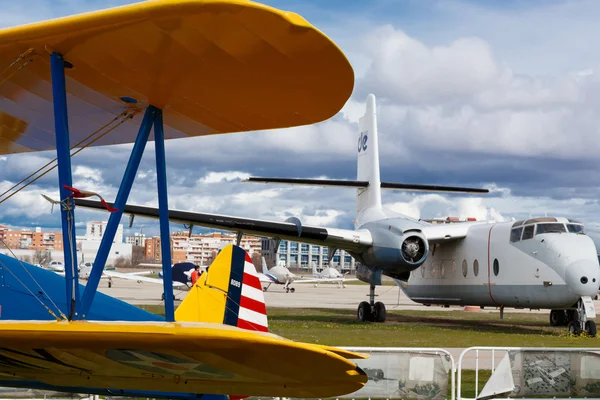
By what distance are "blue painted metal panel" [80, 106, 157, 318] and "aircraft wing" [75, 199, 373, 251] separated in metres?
16.2

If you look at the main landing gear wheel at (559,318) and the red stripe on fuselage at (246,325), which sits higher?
the red stripe on fuselage at (246,325)

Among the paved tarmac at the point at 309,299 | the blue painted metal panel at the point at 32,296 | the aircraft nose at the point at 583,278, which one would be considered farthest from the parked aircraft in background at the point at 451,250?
the blue painted metal panel at the point at 32,296

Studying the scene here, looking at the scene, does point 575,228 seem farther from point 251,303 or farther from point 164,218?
point 164,218

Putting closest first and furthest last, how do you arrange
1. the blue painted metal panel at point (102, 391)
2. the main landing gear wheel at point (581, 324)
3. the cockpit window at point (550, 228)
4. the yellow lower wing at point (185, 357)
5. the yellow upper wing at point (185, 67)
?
the yellow lower wing at point (185, 357) → the yellow upper wing at point (185, 67) → the blue painted metal panel at point (102, 391) → the main landing gear wheel at point (581, 324) → the cockpit window at point (550, 228)

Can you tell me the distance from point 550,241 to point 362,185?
8265 mm

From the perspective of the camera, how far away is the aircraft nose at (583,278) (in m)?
20.0

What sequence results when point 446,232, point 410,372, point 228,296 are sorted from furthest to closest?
point 446,232, point 410,372, point 228,296

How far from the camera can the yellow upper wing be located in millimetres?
4383

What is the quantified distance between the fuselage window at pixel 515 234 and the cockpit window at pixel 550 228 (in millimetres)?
744

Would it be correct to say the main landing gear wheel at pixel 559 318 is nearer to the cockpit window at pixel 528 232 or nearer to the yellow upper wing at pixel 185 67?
the cockpit window at pixel 528 232

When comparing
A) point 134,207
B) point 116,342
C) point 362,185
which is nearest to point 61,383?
point 116,342

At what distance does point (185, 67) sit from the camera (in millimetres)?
5160

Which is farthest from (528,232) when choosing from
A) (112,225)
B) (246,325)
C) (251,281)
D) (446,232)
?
(112,225)

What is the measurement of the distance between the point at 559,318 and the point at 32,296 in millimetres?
22088
